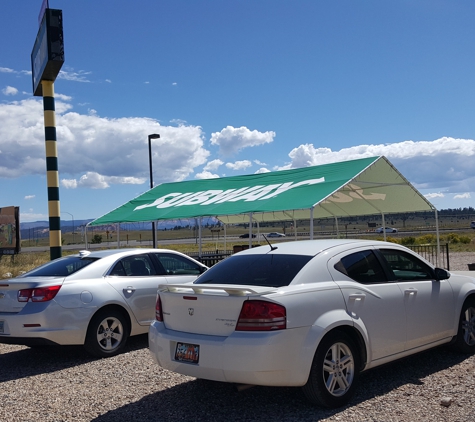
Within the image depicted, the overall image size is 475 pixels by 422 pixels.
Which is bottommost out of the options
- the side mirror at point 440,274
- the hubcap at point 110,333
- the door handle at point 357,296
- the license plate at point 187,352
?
the hubcap at point 110,333

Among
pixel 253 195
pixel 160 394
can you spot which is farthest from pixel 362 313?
pixel 253 195

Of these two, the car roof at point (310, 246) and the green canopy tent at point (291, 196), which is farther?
the green canopy tent at point (291, 196)

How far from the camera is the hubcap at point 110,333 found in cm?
805

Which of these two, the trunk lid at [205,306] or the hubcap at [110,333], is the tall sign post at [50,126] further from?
the trunk lid at [205,306]

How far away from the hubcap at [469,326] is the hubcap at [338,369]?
2470 millimetres

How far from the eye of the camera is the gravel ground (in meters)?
5.23

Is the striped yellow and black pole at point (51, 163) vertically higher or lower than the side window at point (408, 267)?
higher

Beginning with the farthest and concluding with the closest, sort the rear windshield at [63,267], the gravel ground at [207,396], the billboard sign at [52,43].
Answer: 1. the billboard sign at [52,43]
2. the rear windshield at [63,267]
3. the gravel ground at [207,396]

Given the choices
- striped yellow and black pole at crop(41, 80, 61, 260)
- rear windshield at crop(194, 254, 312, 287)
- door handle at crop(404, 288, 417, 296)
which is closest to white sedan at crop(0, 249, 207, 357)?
rear windshield at crop(194, 254, 312, 287)

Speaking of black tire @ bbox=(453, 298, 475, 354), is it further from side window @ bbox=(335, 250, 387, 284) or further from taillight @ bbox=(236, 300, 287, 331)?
taillight @ bbox=(236, 300, 287, 331)

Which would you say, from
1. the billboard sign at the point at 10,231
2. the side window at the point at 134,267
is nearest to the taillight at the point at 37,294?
the side window at the point at 134,267

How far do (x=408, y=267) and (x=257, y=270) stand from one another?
2157mm

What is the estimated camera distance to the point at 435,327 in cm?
664

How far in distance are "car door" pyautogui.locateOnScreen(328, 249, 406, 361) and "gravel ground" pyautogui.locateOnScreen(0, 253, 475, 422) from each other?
480 millimetres
